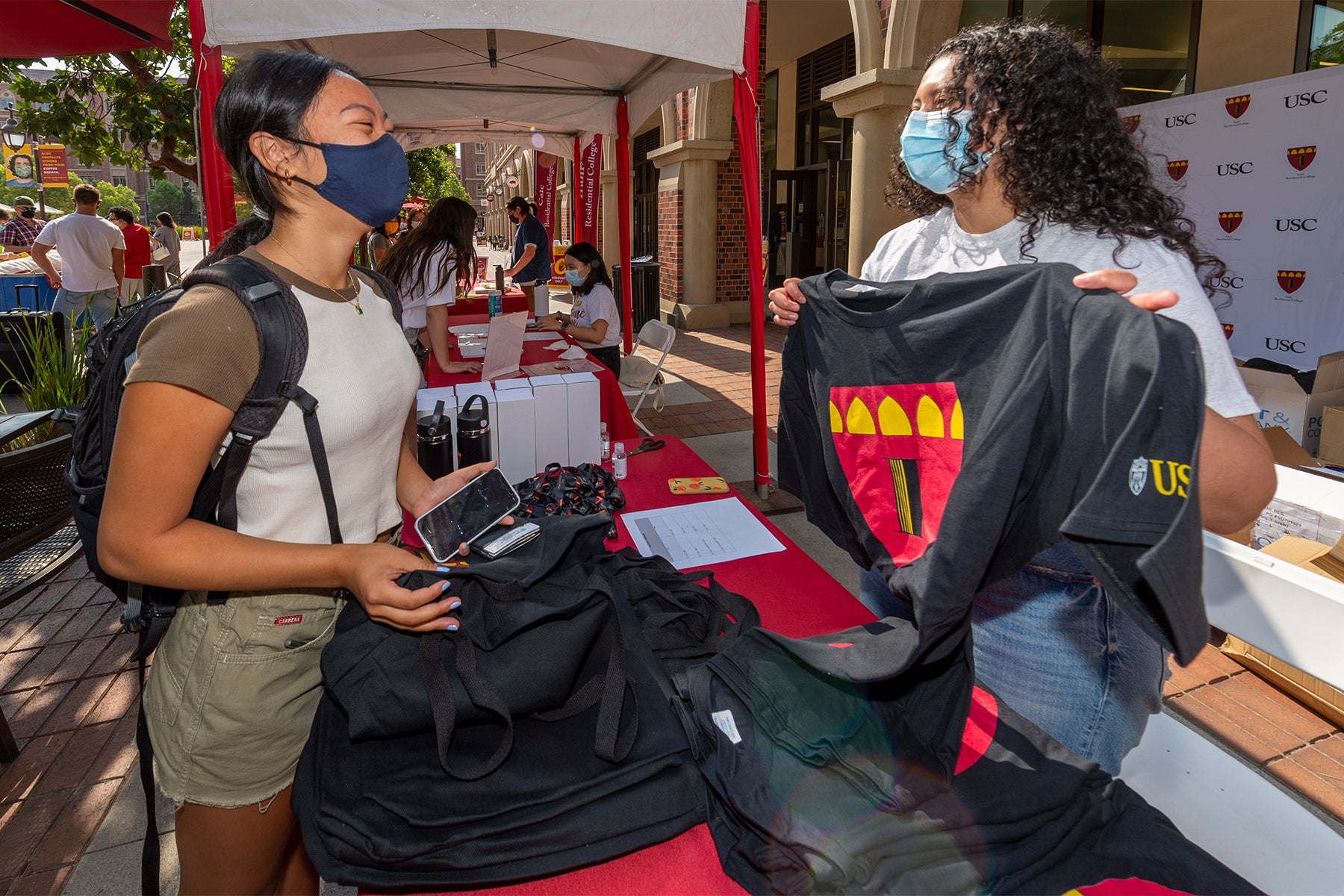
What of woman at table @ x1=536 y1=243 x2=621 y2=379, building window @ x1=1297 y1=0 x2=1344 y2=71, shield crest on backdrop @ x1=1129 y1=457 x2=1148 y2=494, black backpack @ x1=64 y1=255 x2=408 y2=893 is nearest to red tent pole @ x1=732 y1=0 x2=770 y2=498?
woman at table @ x1=536 y1=243 x2=621 y2=379

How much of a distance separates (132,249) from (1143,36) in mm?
12622

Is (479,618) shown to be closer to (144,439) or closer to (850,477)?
(144,439)

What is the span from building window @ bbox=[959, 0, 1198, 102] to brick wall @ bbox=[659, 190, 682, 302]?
6.04 m

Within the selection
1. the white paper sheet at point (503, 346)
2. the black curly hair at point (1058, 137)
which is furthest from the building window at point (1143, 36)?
the black curly hair at point (1058, 137)

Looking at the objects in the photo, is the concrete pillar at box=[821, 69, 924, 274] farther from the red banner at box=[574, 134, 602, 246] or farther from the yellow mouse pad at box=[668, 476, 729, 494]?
the yellow mouse pad at box=[668, 476, 729, 494]

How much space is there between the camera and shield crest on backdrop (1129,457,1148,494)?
3.13 ft

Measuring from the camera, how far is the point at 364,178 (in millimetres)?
1436

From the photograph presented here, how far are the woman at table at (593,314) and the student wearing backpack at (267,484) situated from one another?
15.0 feet

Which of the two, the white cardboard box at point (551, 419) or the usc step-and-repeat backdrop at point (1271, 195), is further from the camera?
the usc step-and-repeat backdrop at point (1271, 195)

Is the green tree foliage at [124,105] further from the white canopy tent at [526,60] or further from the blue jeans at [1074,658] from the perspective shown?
the blue jeans at [1074,658]

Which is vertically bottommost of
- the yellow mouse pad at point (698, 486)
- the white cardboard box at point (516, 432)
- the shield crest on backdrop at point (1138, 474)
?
the yellow mouse pad at point (698, 486)

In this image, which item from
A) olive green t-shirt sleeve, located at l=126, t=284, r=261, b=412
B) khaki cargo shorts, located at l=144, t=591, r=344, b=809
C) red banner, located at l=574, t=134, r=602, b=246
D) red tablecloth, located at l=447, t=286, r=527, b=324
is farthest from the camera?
red banner, located at l=574, t=134, r=602, b=246

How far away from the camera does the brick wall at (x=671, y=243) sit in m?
12.2

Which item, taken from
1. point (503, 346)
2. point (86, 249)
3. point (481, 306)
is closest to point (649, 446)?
point (503, 346)
